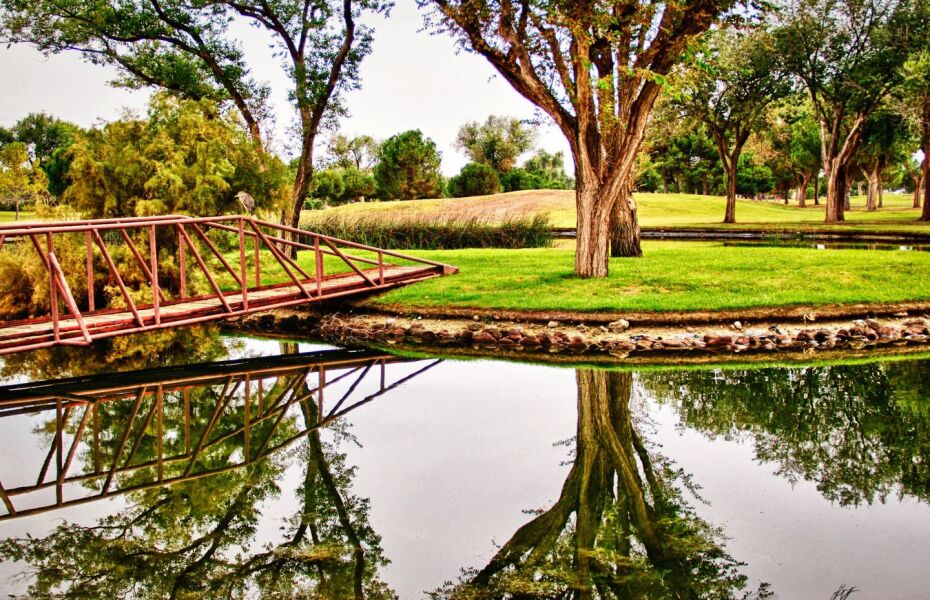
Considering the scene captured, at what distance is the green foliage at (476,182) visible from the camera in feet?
185

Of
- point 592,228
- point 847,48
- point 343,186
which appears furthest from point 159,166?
point 343,186

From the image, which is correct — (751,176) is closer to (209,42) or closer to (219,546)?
(209,42)

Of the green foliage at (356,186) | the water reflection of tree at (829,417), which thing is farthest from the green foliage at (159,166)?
the green foliage at (356,186)

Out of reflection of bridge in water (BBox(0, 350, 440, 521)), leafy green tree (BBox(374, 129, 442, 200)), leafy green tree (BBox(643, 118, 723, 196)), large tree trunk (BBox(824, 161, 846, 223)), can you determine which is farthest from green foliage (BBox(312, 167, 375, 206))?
reflection of bridge in water (BBox(0, 350, 440, 521))

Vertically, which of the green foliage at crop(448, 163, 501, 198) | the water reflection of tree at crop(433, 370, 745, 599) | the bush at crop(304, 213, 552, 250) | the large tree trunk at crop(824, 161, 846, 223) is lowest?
the water reflection of tree at crop(433, 370, 745, 599)

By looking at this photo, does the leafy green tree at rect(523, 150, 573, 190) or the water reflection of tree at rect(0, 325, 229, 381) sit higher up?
the leafy green tree at rect(523, 150, 573, 190)

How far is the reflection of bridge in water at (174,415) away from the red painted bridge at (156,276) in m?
0.89

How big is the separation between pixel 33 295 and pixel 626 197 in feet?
44.6

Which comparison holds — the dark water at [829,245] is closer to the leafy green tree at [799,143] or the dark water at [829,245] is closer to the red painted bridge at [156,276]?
the red painted bridge at [156,276]

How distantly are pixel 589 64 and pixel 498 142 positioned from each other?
5585cm

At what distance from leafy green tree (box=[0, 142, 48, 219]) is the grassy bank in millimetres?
36539

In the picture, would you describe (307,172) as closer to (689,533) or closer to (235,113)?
(235,113)

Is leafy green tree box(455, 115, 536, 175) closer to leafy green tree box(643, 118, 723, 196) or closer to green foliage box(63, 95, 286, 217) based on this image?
leafy green tree box(643, 118, 723, 196)

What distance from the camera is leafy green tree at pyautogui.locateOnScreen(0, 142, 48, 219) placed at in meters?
46.0
